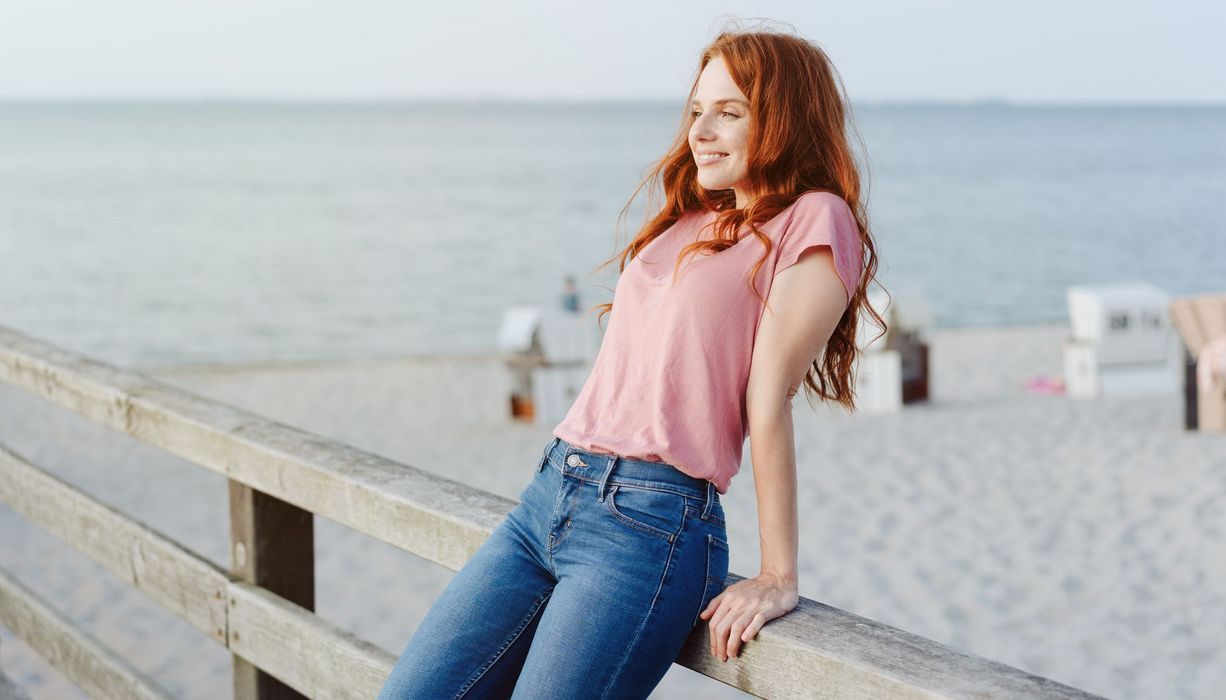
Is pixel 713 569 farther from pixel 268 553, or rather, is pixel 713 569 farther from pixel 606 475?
pixel 268 553

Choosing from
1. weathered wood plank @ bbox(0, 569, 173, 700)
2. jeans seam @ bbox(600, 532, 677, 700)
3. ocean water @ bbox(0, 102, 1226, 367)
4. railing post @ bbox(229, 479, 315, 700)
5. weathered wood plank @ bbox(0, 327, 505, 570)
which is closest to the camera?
jeans seam @ bbox(600, 532, 677, 700)

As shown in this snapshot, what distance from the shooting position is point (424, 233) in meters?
35.9

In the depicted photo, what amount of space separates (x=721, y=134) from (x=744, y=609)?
0.69m

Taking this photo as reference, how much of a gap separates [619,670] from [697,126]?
0.76 meters

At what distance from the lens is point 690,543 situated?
1.39 m

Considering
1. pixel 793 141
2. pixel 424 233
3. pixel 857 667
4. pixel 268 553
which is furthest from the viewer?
pixel 424 233

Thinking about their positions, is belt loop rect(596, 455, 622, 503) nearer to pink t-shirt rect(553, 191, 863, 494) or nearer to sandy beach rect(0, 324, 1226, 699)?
pink t-shirt rect(553, 191, 863, 494)

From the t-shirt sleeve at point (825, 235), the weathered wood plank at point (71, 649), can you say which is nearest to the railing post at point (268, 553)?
the weathered wood plank at point (71, 649)

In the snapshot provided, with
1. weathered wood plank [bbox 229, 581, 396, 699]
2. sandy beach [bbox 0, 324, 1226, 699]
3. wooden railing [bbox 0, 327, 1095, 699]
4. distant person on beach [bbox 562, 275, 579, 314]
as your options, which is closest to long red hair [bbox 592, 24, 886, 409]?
wooden railing [bbox 0, 327, 1095, 699]

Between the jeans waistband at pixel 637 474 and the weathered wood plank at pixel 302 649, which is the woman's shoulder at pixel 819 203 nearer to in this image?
the jeans waistband at pixel 637 474

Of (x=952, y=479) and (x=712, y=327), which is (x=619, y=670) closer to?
(x=712, y=327)

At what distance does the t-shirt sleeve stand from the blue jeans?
12.4 inches

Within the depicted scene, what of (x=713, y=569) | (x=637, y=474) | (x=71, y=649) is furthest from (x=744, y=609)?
(x=71, y=649)

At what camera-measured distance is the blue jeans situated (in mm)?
1345
